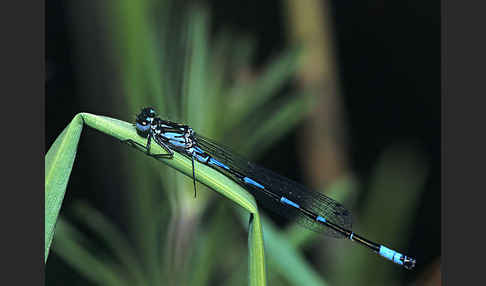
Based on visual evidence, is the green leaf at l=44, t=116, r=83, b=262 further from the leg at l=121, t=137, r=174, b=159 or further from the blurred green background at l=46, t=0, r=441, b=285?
the blurred green background at l=46, t=0, r=441, b=285

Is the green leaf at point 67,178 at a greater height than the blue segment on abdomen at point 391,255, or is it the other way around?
the blue segment on abdomen at point 391,255

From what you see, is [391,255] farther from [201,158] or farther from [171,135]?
[171,135]

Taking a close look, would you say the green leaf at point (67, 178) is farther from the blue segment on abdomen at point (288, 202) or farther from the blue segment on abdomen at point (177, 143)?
the blue segment on abdomen at point (288, 202)

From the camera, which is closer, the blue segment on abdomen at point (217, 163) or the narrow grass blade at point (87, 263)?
the blue segment on abdomen at point (217, 163)

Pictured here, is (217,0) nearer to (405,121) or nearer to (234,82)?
(234,82)

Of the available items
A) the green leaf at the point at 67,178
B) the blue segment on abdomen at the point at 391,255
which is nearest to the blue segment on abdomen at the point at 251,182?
the blue segment on abdomen at the point at 391,255

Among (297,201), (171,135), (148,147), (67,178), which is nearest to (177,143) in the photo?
(171,135)

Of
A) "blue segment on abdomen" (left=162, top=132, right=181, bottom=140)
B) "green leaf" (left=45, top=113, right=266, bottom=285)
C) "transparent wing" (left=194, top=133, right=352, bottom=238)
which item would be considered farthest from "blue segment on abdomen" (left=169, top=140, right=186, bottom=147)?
"green leaf" (left=45, top=113, right=266, bottom=285)
